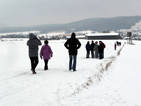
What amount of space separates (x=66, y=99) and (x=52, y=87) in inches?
51.7

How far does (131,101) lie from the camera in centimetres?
456

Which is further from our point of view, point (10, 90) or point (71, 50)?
point (71, 50)

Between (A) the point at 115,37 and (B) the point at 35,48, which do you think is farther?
(A) the point at 115,37

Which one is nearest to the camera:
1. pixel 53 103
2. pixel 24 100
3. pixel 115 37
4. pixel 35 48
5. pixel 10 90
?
pixel 53 103

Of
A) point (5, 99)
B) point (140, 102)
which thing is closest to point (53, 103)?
point (5, 99)

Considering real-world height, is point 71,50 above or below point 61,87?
above

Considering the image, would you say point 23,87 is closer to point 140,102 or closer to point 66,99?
point 66,99

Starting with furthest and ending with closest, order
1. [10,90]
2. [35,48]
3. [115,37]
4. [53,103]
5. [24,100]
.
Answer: [115,37], [35,48], [10,90], [24,100], [53,103]

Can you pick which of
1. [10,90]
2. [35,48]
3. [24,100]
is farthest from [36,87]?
[35,48]

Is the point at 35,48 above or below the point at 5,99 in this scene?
above

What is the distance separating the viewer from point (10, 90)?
543 centimetres

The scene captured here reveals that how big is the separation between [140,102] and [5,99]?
3.93 m

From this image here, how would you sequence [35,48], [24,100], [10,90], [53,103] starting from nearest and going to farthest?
[53,103] → [24,100] → [10,90] → [35,48]

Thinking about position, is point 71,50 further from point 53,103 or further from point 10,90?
point 53,103
